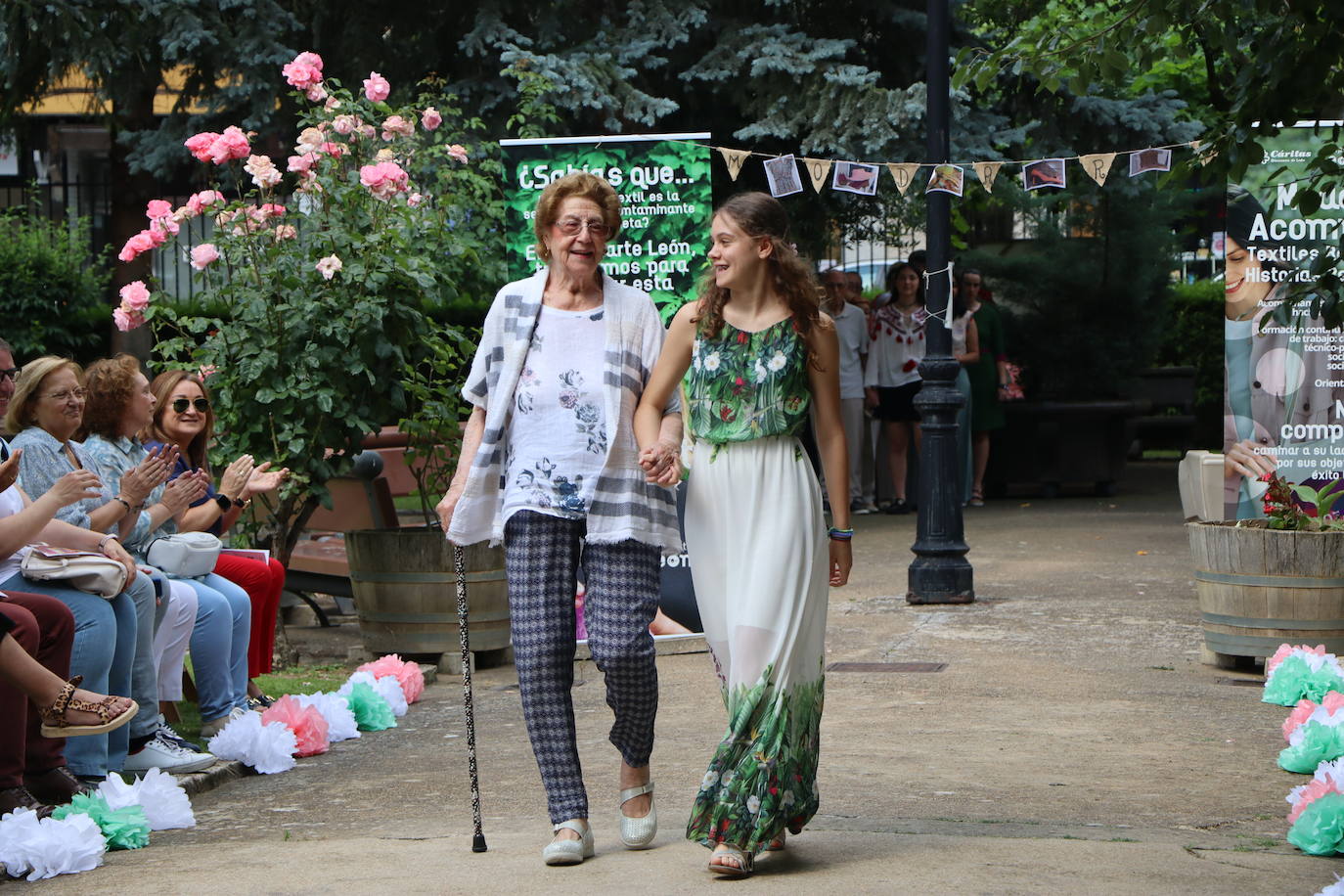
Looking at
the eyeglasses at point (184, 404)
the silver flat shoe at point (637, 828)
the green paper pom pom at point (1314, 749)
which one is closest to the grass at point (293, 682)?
the eyeglasses at point (184, 404)

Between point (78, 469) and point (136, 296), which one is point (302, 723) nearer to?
point (78, 469)

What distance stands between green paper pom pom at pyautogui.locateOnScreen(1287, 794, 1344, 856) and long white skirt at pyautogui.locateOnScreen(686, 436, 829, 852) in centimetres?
139

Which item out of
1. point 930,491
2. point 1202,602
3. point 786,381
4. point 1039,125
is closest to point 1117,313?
point 1039,125

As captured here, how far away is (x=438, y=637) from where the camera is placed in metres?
8.52

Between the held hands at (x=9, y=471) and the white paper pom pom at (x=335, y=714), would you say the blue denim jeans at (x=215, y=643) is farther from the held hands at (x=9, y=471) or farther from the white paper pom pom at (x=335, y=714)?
the held hands at (x=9, y=471)

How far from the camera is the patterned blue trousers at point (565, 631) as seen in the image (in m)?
4.93

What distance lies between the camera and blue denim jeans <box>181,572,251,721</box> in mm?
6660

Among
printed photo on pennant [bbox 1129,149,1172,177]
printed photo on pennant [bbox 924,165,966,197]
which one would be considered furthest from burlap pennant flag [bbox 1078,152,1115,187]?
printed photo on pennant [bbox 924,165,966,197]

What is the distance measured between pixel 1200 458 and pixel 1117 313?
9213 millimetres

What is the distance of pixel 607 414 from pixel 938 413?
224 inches

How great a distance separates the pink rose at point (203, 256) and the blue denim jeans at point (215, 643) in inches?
75.6

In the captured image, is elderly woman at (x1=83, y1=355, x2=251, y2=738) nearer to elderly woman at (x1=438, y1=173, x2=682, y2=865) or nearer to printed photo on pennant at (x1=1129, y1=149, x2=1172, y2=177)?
elderly woman at (x1=438, y1=173, x2=682, y2=865)

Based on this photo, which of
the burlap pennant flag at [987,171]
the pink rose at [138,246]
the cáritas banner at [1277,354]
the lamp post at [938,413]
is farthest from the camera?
the burlap pennant flag at [987,171]

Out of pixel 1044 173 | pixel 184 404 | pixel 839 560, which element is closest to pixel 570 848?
pixel 839 560
